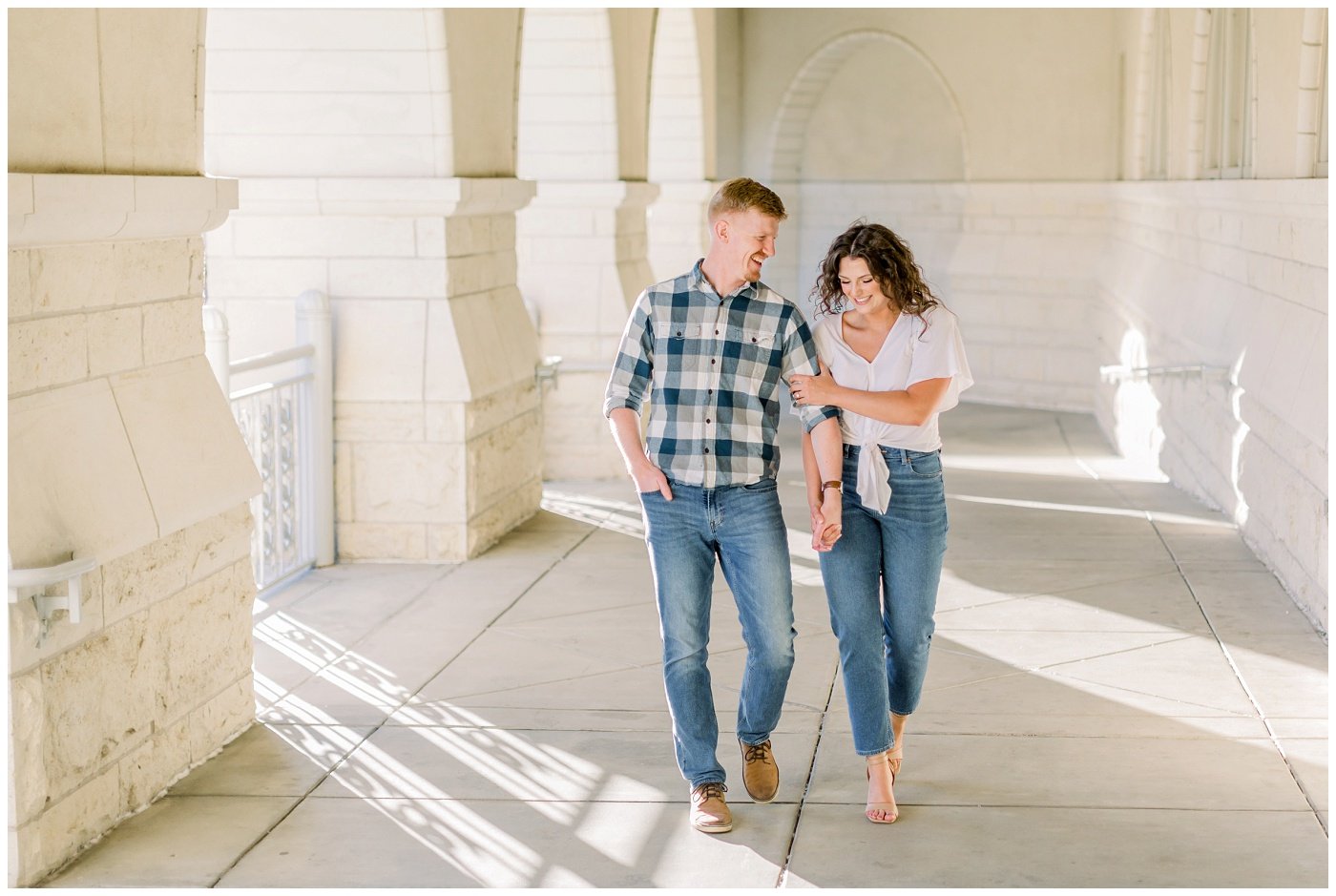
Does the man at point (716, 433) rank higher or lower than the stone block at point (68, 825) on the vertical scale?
higher

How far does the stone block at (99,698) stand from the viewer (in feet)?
12.5

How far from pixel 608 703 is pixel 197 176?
2057mm

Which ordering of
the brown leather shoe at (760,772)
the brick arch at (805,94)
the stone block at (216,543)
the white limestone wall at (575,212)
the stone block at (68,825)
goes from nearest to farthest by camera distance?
the stone block at (68,825) → the brown leather shoe at (760,772) → the stone block at (216,543) → the white limestone wall at (575,212) → the brick arch at (805,94)

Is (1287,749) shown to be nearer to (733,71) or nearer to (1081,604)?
(1081,604)

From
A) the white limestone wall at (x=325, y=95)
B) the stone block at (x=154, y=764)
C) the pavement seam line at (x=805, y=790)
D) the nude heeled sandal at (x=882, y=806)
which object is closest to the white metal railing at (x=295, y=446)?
the white limestone wall at (x=325, y=95)

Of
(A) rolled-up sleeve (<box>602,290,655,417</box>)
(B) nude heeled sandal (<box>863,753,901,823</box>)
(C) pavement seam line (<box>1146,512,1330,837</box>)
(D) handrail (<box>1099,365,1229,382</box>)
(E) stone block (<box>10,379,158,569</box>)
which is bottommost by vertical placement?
(C) pavement seam line (<box>1146,512,1330,837</box>)

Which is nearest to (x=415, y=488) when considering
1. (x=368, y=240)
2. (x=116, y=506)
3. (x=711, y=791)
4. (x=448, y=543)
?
(x=448, y=543)

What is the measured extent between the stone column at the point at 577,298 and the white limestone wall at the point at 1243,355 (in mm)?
3426

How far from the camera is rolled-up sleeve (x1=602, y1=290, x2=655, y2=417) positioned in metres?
4.05

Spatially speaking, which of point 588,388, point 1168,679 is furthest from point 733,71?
point 1168,679

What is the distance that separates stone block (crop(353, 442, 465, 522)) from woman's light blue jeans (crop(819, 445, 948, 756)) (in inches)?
144

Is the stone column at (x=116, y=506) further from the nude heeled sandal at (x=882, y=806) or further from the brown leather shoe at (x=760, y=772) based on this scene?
the nude heeled sandal at (x=882, y=806)

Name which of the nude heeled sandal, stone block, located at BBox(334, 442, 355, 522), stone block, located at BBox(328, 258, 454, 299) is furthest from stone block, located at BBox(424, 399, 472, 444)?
the nude heeled sandal

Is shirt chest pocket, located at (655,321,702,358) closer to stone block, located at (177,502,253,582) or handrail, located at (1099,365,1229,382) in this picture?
stone block, located at (177,502,253,582)
